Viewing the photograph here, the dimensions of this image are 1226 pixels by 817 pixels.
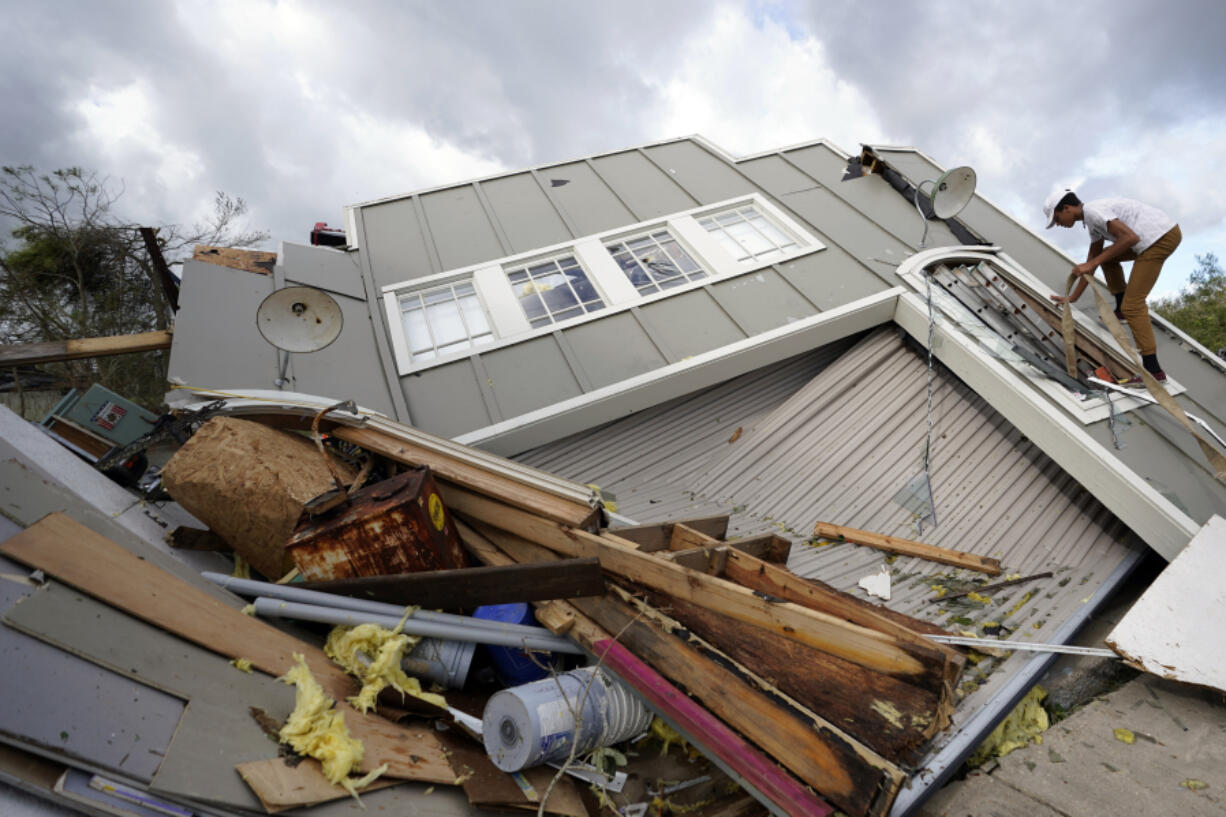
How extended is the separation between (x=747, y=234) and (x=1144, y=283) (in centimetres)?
457

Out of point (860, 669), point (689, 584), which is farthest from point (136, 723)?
point (860, 669)

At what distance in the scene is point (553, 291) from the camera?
7.45 meters

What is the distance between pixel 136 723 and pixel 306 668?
74cm

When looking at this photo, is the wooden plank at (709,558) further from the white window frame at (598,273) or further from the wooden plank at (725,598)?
the white window frame at (598,273)

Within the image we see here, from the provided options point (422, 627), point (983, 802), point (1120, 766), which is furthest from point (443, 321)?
point (1120, 766)

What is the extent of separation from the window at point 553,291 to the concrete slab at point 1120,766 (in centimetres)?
575

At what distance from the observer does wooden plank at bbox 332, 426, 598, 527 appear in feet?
12.6

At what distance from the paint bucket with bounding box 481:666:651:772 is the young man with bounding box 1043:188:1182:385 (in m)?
6.29

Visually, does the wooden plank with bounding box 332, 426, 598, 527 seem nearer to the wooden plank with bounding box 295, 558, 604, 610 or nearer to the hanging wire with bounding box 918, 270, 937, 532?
the wooden plank with bounding box 295, 558, 604, 610

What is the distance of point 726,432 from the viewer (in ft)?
22.0

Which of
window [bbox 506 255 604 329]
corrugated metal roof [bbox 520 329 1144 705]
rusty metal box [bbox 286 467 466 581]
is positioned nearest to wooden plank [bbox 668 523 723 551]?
corrugated metal roof [bbox 520 329 1144 705]

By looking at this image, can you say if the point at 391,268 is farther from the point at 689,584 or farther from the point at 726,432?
the point at 689,584

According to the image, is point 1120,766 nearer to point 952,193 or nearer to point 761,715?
point 761,715

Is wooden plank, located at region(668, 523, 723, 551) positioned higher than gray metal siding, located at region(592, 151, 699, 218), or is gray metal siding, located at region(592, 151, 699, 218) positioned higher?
gray metal siding, located at region(592, 151, 699, 218)
